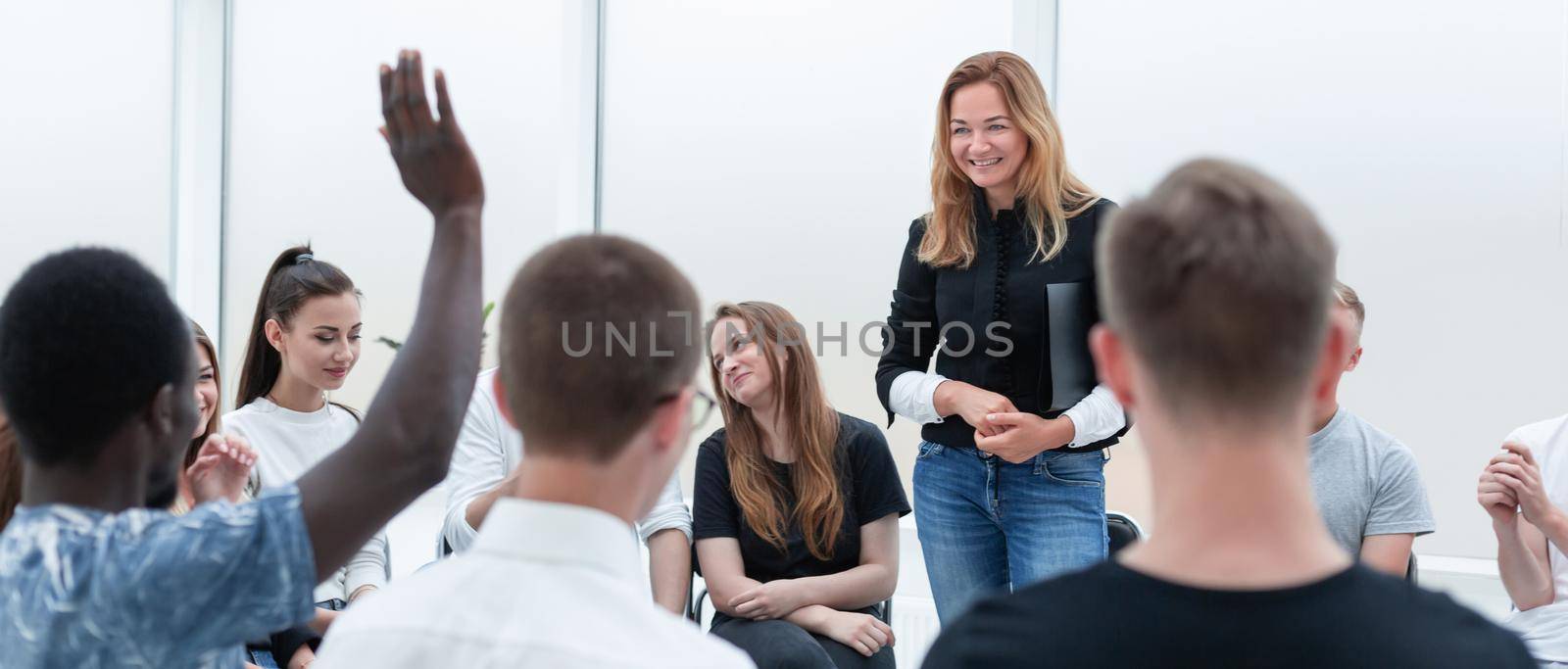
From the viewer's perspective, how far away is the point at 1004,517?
2293 mm

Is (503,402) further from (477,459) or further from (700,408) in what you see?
(477,459)

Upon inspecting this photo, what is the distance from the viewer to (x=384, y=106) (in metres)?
1.09

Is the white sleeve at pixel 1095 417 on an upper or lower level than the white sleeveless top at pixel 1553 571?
upper

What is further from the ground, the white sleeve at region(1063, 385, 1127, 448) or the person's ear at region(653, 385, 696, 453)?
the person's ear at region(653, 385, 696, 453)

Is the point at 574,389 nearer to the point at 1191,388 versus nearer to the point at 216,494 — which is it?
the point at 1191,388

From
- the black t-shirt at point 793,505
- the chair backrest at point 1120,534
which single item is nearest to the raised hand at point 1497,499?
the chair backrest at point 1120,534

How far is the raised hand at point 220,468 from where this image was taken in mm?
1691

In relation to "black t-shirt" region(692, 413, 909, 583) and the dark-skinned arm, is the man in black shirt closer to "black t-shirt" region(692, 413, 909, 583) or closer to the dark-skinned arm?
the dark-skinned arm

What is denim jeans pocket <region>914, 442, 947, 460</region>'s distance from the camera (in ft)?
7.83

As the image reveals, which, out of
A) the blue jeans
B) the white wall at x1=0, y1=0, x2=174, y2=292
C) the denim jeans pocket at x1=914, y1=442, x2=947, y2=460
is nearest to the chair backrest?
the blue jeans

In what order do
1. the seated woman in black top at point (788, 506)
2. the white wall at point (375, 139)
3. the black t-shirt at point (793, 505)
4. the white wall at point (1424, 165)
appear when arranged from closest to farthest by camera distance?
the seated woman in black top at point (788, 506)
the black t-shirt at point (793, 505)
the white wall at point (1424, 165)
the white wall at point (375, 139)

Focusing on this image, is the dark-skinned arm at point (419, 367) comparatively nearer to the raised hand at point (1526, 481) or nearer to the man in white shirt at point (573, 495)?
the man in white shirt at point (573, 495)

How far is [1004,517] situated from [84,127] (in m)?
4.21

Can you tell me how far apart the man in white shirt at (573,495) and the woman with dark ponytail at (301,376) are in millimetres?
1962
